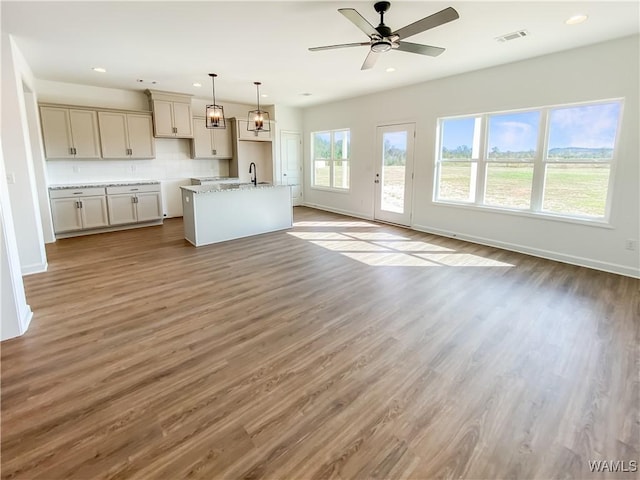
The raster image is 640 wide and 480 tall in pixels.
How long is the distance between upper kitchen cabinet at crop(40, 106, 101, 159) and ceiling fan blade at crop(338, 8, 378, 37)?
18.5 ft

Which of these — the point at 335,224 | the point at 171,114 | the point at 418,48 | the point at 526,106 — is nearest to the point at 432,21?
the point at 418,48

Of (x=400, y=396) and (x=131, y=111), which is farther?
(x=131, y=111)

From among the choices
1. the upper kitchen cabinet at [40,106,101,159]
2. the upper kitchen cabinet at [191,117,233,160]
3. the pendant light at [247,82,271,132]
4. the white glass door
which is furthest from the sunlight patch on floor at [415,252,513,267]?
the upper kitchen cabinet at [40,106,101,159]

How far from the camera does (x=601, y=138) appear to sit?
13.5ft

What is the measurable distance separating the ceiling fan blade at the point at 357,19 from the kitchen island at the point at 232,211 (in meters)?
3.52

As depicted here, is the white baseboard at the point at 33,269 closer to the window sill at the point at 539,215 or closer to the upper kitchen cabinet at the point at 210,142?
the upper kitchen cabinet at the point at 210,142

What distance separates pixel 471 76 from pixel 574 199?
248 cm

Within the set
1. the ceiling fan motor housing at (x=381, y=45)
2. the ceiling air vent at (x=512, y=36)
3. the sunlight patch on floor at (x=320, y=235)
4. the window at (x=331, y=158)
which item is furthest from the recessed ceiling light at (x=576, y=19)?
the window at (x=331, y=158)

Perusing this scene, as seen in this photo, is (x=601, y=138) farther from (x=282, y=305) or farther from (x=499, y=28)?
(x=282, y=305)

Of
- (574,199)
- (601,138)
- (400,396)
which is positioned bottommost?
(400,396)

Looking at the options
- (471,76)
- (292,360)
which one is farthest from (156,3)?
(471,76)

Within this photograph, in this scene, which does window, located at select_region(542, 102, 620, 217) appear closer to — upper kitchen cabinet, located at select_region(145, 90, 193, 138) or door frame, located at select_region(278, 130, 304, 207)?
door frame, located at select_region(278, 130, 304, 207)

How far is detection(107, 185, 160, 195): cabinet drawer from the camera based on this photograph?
627 centimetres

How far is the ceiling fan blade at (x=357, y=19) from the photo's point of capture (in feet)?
8.24
